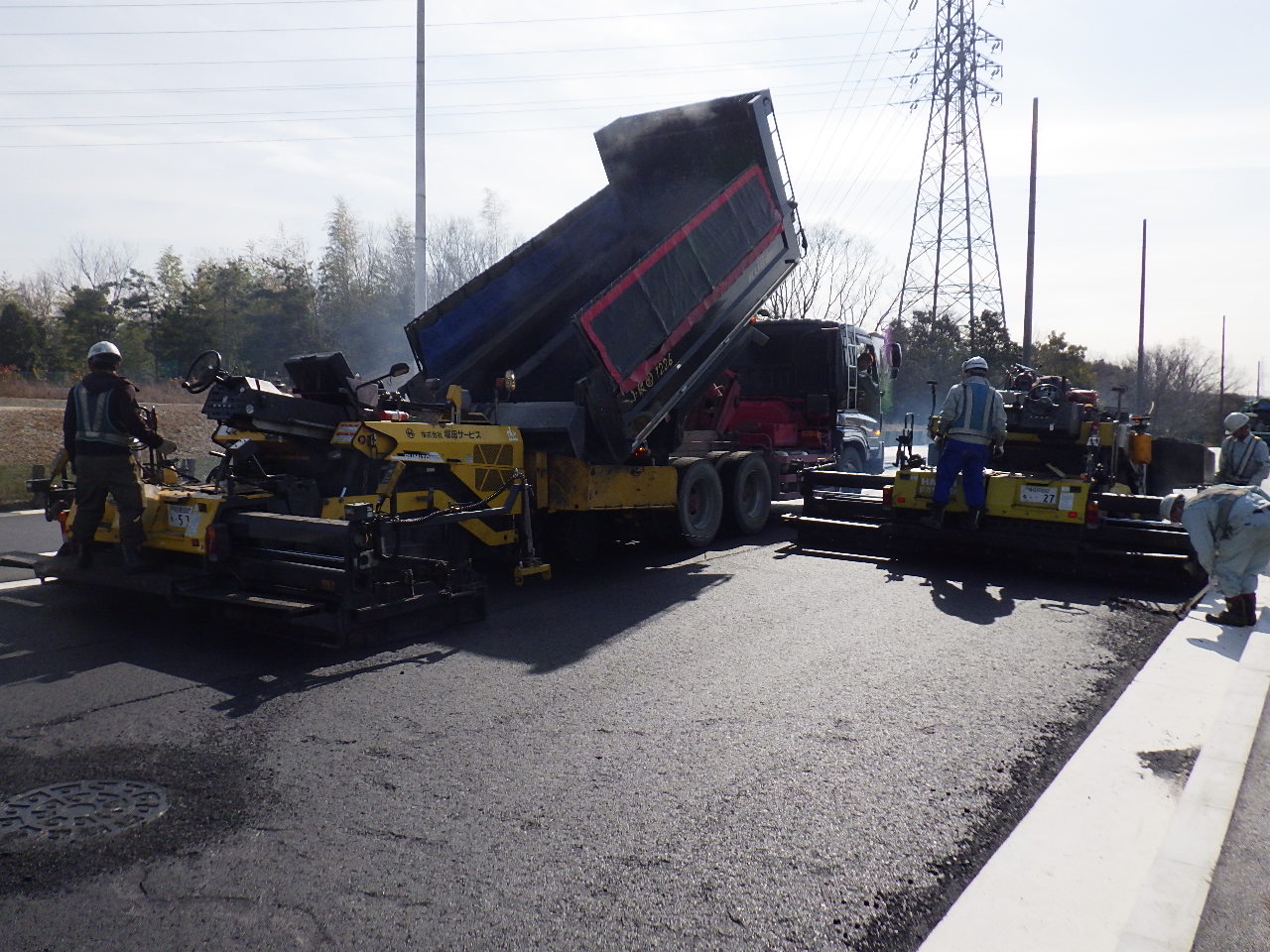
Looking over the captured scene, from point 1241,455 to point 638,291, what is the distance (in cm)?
572

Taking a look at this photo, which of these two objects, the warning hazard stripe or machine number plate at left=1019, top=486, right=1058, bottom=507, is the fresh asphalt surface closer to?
machine number plate at left=1019, top=486, right=1058, bottom=507

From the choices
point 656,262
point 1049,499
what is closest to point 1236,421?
point 1049,499

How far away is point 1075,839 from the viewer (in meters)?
3.31

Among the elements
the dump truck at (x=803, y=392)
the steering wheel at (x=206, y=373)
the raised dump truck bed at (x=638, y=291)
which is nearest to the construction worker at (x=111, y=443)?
the steering wheel at (x=206, y=373)

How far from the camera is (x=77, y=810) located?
135 inches

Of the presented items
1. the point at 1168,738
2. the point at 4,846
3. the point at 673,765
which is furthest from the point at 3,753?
the point at 1168,738

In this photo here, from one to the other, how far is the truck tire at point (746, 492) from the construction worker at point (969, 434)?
7.75 ft

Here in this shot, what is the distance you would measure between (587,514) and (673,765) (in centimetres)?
493

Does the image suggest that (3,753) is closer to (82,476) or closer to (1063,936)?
(82,476)

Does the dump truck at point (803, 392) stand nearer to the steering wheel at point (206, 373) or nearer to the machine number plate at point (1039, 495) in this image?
the machine number plate at point (1039, 495)

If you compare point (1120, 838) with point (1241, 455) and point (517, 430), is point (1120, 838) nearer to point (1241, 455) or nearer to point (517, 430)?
point (517, 430)

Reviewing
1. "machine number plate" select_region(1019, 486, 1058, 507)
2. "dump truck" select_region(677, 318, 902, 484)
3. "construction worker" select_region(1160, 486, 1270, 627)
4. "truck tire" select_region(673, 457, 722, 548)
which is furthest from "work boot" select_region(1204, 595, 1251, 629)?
"dump truck" select_region(677, 318, 902, 484)

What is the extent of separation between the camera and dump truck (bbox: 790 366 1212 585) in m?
7.91

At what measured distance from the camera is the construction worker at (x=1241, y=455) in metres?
8.79
